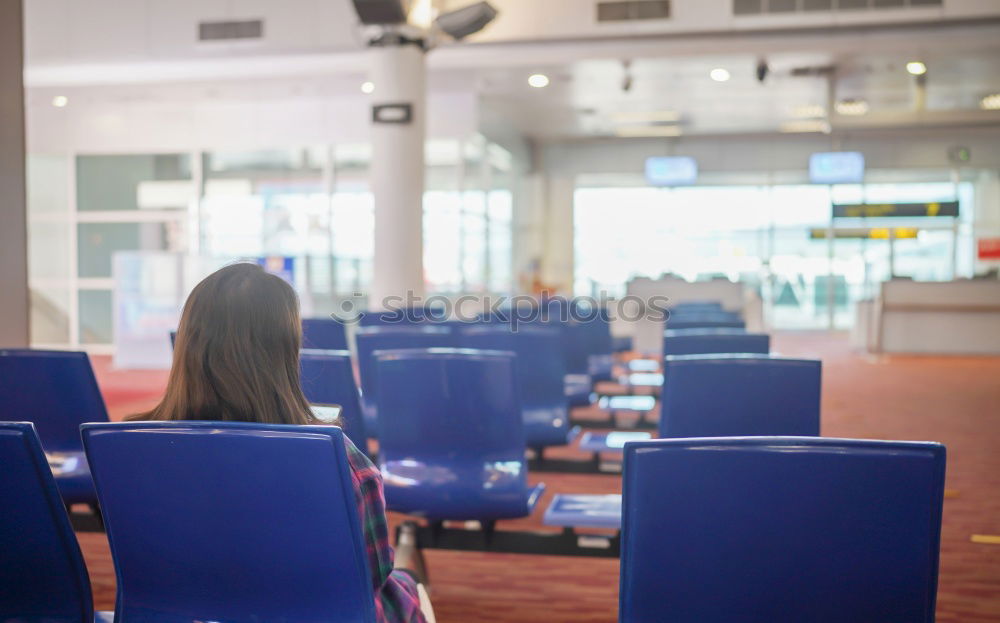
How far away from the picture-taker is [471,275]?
14.4 metres

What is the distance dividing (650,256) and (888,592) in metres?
18.0

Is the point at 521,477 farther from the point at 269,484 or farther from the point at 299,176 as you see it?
the point at 299,176

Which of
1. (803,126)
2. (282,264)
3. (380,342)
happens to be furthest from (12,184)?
(803,126)

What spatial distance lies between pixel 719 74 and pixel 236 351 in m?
11.1

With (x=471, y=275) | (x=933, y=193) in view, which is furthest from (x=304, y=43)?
(x=933, y=193)

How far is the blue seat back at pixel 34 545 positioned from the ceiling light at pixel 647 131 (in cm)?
1591

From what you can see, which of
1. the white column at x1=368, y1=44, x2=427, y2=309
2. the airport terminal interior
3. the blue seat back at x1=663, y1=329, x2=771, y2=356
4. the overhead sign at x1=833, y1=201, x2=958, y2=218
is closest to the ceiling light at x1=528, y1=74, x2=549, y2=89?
the airport terminal interior

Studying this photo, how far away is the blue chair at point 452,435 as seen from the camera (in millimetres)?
2916

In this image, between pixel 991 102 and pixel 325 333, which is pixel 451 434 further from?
pixel 991 102

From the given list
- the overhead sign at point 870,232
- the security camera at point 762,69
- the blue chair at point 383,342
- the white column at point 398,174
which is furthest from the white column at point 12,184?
the overhead sign at point 870,232

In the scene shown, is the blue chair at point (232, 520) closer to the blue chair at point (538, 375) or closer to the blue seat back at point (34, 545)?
the blue seat back at point (34, 545)

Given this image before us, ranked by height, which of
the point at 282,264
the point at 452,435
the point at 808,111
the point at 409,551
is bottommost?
the point at 409,551

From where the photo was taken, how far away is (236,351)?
5.05ft

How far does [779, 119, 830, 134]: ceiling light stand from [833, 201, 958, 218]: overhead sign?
4.80 ft
